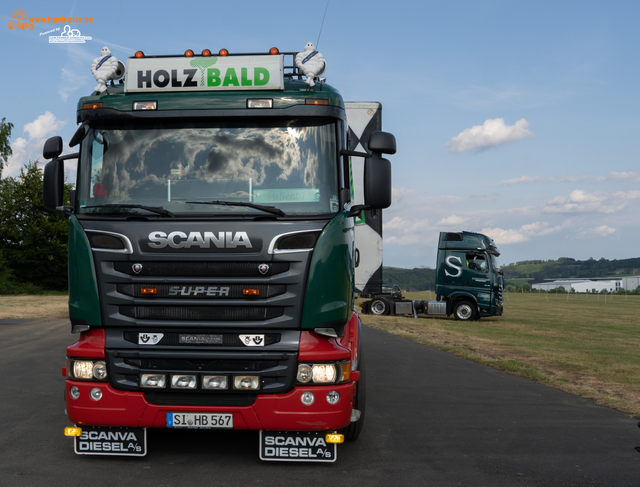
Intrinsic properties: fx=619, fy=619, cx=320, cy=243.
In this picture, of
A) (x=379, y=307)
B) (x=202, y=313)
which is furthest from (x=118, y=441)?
(x=379, y=307)

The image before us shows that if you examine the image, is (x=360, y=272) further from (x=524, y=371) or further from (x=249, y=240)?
(x=249, y=240)

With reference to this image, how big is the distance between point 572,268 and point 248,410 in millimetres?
169753

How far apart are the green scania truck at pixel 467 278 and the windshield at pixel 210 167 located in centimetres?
2152

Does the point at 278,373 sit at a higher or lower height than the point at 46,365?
higher

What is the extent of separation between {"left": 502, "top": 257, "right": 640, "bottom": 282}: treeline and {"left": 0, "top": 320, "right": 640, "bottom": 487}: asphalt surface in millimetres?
141536

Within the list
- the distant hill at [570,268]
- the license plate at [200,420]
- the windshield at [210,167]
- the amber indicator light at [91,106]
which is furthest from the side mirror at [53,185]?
the distant hill at [570,268]

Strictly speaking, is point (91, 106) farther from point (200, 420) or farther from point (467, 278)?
point (467, 278)

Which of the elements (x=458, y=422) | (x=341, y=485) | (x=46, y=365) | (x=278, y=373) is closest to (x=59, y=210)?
(x=278, y=373)

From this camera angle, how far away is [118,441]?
4879 mm

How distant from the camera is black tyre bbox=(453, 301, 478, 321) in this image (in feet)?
86.8

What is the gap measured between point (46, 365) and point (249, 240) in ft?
26.1

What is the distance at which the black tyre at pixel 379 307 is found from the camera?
2852 cm

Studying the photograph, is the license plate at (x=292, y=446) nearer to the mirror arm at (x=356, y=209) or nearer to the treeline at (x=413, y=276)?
the mirror arm at (x=356, y=209)

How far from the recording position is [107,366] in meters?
4.70
